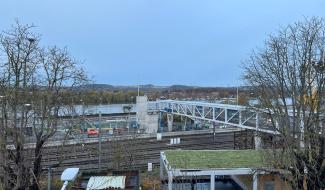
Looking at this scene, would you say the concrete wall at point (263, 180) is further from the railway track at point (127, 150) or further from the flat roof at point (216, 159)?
the railway track at point (127, 150)

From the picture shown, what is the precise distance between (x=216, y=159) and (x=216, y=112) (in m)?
27.2

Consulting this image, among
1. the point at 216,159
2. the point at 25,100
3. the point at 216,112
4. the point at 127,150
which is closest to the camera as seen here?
the point at 25,100

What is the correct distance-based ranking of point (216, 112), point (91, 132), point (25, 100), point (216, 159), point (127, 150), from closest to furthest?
point (25, 100) < point (216, 159) < point (127, 150) < point (91, 132) < point (216, 112)

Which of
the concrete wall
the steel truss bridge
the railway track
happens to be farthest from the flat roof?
the steel truss bridge

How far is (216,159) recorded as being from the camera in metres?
22.5

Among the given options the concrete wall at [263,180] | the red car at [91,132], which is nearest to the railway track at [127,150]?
the red car at [91,132]

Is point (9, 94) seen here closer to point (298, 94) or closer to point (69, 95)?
point (69, 95)

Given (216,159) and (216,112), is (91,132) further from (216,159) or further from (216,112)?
(216,159)

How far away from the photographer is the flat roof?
2073cm

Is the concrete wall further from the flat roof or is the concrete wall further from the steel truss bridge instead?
the steel truss bridge

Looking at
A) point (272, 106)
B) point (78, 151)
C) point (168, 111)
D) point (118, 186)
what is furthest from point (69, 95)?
point (168, 111)

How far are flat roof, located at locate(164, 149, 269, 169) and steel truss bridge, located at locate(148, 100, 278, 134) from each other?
246 inches

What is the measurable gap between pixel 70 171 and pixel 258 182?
13370mm

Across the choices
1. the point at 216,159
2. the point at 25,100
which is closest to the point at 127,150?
the point at 216,159
